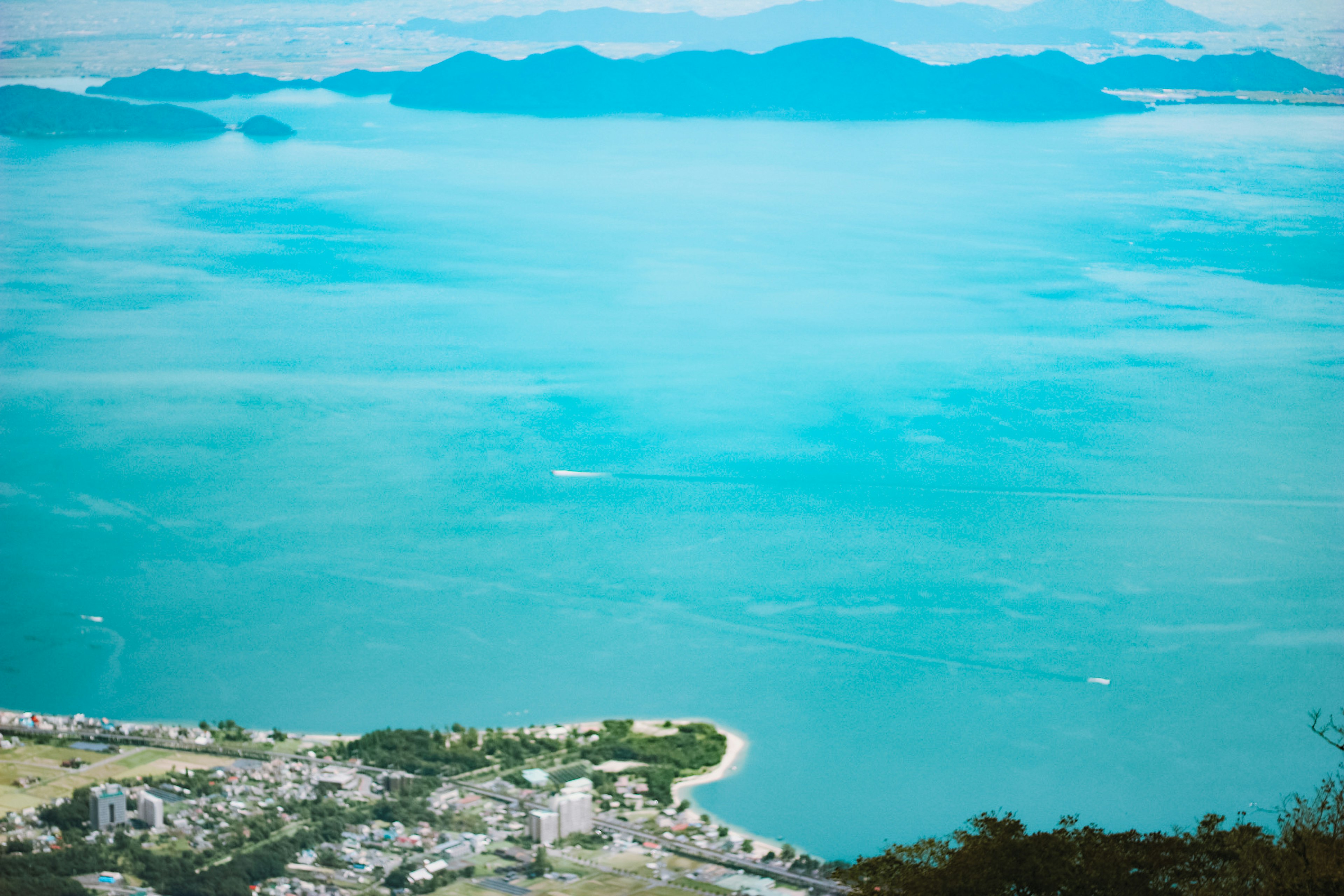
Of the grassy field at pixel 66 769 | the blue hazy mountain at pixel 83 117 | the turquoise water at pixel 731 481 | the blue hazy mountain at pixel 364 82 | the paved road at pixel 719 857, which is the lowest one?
the paved road at pixel 719 857

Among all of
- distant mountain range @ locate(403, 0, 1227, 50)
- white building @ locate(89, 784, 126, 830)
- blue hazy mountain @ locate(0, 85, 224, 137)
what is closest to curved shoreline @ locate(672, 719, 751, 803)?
white building @ locate(89, 784, 126, 830)

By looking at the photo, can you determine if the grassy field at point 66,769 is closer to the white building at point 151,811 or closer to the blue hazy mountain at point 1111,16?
the white building at point 151,811

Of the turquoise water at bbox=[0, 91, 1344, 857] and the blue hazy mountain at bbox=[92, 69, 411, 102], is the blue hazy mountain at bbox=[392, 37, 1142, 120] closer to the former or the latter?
the blue hazy mountain at bbox=[92, 69, 411, 102]

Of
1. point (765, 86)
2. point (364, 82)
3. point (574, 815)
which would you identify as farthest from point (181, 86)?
point (574, 815)

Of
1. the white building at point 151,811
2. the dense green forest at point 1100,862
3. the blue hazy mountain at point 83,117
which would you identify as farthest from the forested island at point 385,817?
the blue hazy mountain at point 83,117

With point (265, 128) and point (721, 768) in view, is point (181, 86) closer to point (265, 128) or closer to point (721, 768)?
point (265, 128)

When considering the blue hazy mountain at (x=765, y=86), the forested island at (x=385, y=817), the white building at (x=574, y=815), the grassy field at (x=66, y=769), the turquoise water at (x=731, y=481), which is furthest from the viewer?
the blue hazy mountain at (x=765, y=86)
